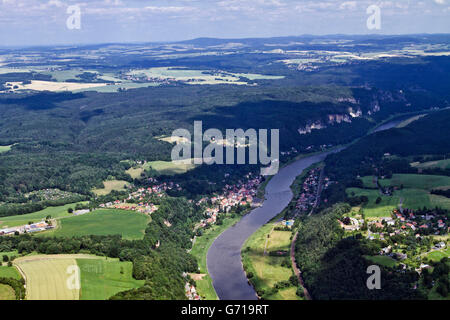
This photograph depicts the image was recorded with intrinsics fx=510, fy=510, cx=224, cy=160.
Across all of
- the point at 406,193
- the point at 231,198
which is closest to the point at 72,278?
the point at 231,198

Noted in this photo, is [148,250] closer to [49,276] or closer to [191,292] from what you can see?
[191,292]

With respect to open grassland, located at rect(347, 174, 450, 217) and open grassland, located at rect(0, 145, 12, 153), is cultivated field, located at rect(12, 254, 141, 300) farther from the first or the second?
open grassland, located at rect(0, 145, 12, 153)

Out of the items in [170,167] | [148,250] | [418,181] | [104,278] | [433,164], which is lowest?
[148,250]

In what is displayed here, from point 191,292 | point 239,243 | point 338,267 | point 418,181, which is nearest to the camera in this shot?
point 191,292

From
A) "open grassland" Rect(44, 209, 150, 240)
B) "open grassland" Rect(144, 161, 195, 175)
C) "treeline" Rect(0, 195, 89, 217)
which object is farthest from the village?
"treeline" Rect(0, 195, 89, 217)
